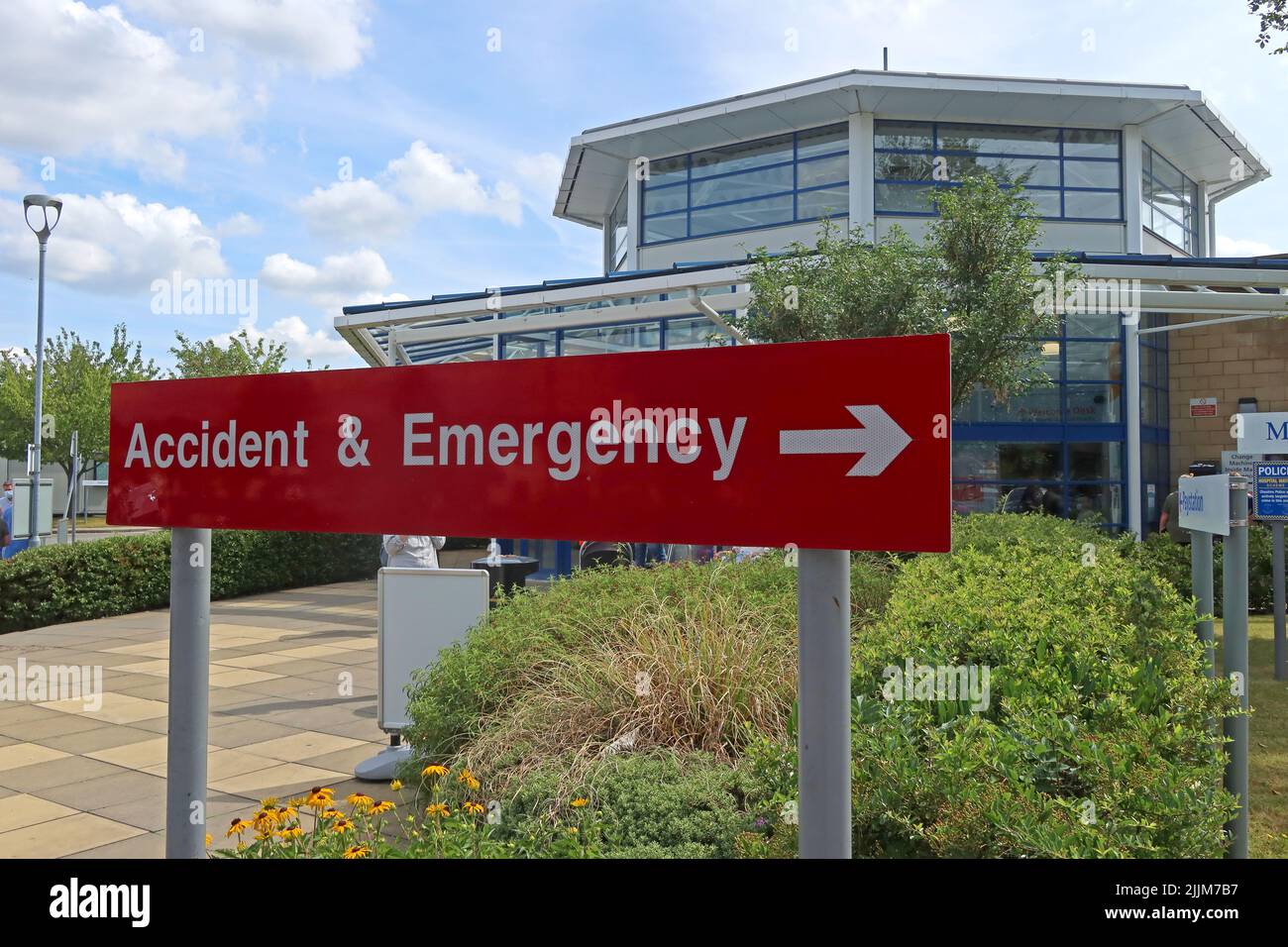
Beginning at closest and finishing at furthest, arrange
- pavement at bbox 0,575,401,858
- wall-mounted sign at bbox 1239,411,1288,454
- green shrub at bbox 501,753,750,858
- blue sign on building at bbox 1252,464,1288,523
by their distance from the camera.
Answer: green shrub at bbox 501,753,750,858
pavement at bbox 0,575,401,858
wall-mounted sign at bbox 1239,411,1288,454
blue sign on building at bbox 1252,464,1288,523

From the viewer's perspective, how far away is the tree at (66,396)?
4069 cm

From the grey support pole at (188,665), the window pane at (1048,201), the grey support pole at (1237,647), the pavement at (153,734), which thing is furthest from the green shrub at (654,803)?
the window pane at (1048,201)

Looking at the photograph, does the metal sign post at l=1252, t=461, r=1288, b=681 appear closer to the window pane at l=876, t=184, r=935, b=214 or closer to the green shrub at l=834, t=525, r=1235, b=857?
the green shrub at l=834, t=525, r=1235, b=857

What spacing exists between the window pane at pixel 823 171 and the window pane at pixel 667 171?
2.83 m

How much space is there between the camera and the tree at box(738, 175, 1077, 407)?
39.2 ft

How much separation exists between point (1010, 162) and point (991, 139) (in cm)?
65

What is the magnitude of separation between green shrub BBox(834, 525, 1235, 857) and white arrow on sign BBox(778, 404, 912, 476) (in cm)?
142

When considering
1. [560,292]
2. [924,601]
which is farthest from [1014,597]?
[560,292]

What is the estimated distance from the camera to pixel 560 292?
17.4 m

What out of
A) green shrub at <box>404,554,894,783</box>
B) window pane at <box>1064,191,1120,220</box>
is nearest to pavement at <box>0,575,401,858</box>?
green shrub at <box>404,554,894,783</box>

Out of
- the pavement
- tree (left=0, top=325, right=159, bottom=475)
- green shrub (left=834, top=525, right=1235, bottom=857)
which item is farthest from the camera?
tree (left=0, top=325, right=159, bottom=475)

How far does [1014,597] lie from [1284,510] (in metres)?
5.61

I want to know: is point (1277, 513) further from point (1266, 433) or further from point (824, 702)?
point (824, 702)
